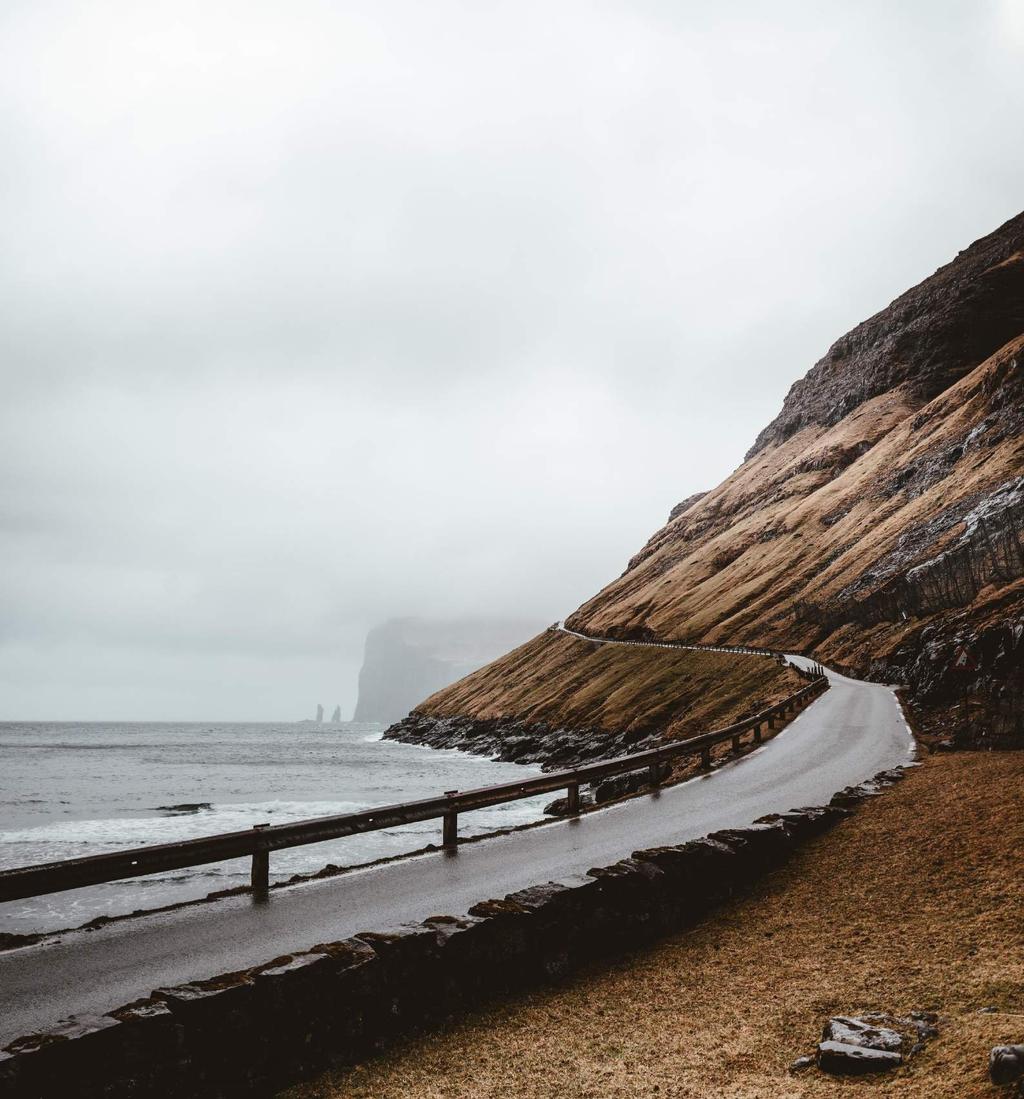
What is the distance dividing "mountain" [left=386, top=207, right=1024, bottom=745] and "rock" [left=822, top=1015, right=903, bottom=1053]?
786 inches

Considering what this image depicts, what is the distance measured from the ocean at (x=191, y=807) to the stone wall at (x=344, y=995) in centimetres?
1220

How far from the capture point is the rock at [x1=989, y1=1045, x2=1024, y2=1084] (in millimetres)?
5324

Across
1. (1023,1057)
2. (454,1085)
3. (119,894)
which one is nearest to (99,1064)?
(454,1085)

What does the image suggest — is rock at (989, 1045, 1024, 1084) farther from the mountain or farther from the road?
the mountain

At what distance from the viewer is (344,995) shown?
735cm

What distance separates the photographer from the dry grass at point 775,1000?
6562mm

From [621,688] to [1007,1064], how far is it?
2864 inches

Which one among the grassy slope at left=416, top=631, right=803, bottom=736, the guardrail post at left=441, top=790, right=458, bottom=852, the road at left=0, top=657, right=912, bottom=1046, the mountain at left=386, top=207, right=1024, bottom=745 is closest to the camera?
the road at left=0, top=657, right=912, bottom=1046

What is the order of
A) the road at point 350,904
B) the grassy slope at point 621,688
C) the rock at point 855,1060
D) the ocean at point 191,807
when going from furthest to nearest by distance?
the grassy slope at point 621,688
the ocean at point 191,807
the road at point 350,904
the rock at point 855,1060

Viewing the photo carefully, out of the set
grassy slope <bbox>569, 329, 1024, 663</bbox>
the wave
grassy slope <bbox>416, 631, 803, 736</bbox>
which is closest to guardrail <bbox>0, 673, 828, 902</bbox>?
the wave

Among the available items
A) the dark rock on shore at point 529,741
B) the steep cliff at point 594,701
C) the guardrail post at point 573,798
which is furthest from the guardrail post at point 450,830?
the dark rock on shore at point 529,741

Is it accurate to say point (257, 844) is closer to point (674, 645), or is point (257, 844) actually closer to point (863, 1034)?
point (863, 1034)

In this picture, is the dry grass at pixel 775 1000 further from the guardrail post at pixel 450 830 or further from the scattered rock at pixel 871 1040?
the guardrail post at pixel 450 830

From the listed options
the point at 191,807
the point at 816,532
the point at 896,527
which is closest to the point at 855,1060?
the point at 191,807
